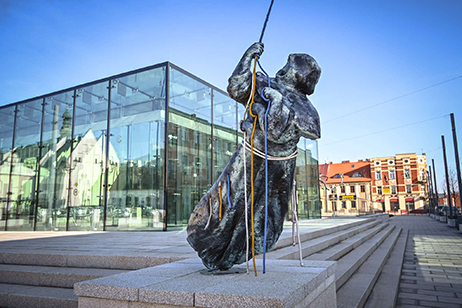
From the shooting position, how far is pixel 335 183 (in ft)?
248

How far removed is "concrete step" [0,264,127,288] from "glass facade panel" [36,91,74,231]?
9.53 m

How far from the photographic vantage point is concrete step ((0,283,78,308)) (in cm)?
385

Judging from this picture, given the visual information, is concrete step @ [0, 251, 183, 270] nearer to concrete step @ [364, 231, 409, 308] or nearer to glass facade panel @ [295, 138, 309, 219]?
concrete step @ [364, 231, 409, 308]

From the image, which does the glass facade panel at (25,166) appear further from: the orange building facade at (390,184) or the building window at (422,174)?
the building window at (422,174)

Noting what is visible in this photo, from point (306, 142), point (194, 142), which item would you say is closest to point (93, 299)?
point (194, 142)

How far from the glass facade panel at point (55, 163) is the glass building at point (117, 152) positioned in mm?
44

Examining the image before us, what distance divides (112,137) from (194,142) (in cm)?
320

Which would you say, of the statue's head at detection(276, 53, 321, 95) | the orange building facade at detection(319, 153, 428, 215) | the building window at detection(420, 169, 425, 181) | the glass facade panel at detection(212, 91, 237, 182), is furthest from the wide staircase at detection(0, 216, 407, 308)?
the building window at detection(420, 169, 425, 181)

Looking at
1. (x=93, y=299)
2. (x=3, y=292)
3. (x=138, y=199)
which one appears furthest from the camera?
(x=138, y=199)

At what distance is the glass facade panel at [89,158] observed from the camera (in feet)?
43.3

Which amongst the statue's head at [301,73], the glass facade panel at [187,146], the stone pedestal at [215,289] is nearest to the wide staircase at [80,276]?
the stone pedestal at [215,289]

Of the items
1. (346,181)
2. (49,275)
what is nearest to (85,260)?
(49,275)

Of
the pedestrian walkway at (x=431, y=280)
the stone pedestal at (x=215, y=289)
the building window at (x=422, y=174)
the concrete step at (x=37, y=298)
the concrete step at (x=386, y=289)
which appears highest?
the building window at (x=422, y=174)

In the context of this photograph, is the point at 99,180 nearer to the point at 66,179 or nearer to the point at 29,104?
the point at 66,179
